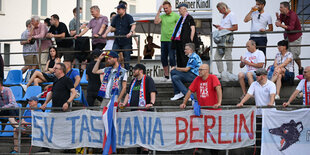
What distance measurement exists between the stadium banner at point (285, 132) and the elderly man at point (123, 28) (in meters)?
4.91

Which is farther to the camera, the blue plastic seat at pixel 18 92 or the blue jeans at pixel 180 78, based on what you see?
the blue plastic seat at pixel 18 92

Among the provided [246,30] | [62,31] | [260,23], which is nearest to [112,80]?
[260,23]

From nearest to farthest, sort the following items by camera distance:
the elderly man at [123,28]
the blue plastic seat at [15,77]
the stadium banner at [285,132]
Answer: the stadium banner at [285,132] → the elderly man at [123,28] → the blue plastic seat at [15,77]

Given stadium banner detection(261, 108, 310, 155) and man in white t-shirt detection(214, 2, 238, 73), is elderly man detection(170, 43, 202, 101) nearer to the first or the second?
man in white t-shirt detection(214, 2, 238, 73)

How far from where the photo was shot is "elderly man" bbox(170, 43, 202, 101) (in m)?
14.3

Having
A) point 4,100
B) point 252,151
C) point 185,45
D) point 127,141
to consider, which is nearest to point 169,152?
point 127,141

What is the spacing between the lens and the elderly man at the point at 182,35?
15328 mm

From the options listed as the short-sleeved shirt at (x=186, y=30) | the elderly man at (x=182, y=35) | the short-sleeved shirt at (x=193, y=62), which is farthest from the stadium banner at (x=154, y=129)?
the short-sleeved shirt at (x=186, y=30)

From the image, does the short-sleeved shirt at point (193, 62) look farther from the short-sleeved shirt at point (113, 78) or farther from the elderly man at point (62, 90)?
the elderly man at point (62, 90)

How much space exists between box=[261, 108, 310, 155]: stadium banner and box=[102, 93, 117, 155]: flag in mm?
2975

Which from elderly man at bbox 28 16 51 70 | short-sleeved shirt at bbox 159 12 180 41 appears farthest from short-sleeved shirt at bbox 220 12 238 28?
elderly man at bbox 28 16 51 70

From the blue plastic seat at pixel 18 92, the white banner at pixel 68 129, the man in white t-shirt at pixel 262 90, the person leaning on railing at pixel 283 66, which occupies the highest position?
the person leaning on railing at pixel 283 66

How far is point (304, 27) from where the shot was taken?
19625 millimetres

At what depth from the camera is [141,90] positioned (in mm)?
13250
